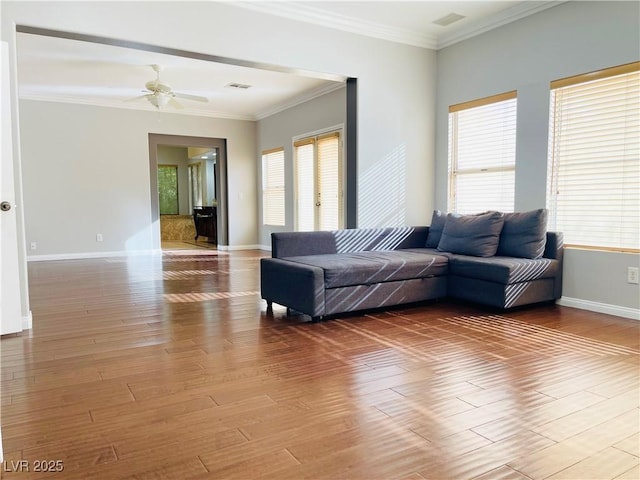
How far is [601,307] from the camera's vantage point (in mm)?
3922

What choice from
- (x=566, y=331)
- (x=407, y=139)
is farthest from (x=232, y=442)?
(x=407, y=139)

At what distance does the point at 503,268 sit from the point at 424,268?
670 millimetres

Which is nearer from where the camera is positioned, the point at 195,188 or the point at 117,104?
the point at 117,104

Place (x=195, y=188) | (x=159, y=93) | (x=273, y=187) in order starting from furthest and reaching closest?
(x=195, y=188) → (x=273, y=187) → (x=159, y=93)

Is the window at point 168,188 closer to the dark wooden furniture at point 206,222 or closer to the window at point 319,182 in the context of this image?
the dark wooden furniture at point 206,222

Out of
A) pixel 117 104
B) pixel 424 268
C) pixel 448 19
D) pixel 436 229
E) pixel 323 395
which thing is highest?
pixel 448 19

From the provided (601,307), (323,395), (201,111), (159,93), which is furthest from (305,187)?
(323,395)

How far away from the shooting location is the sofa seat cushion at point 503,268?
376 cm

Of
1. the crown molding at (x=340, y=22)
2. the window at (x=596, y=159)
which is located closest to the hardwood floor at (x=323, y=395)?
the window at (x=596, y=159)

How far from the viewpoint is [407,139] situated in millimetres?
5250

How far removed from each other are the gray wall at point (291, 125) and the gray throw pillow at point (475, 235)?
3.10 meters

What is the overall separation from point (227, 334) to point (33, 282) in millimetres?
3512

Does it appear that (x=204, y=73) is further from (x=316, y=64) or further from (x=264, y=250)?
(x=264, y=250)

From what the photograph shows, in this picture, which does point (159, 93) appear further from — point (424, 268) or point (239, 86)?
point (424, 268)
